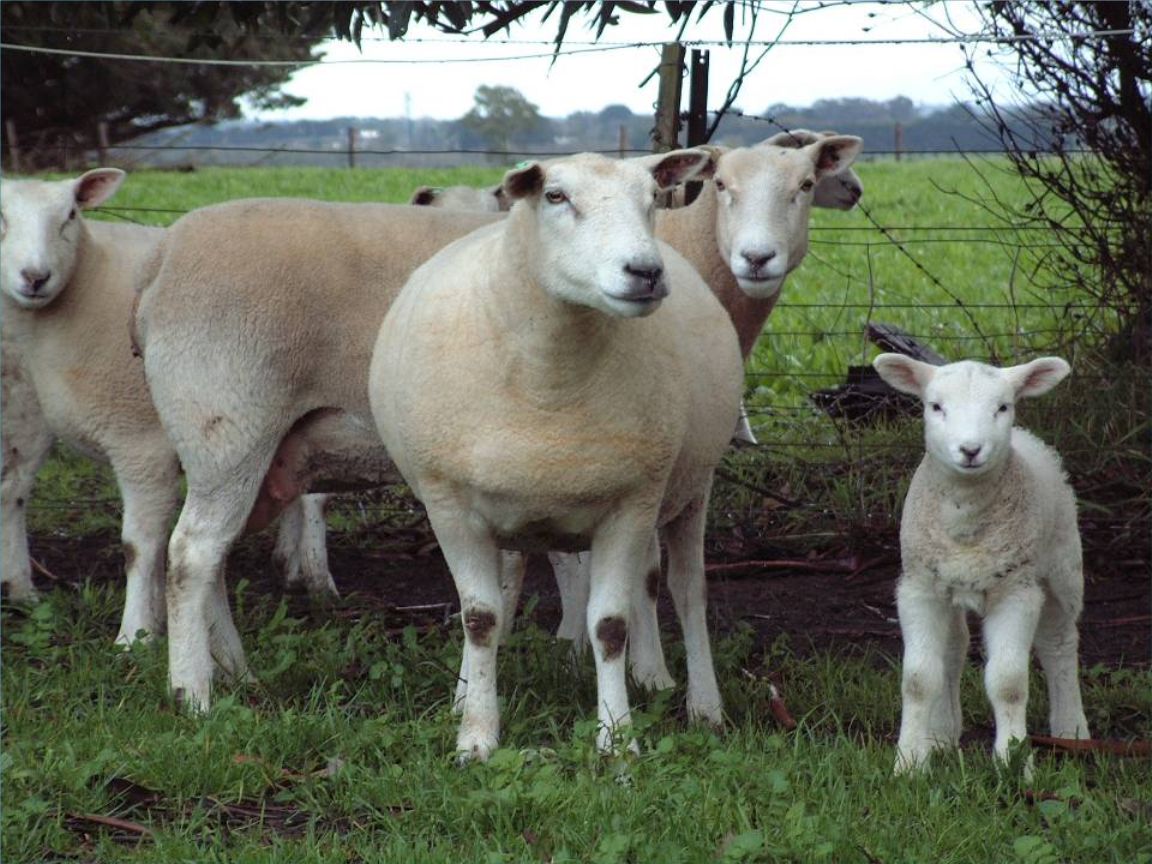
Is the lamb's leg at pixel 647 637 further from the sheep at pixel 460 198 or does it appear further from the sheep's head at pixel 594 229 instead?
the sheep at pixel 460 198

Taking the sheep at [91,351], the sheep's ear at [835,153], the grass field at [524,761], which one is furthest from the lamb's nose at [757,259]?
the sheep at [91,351]

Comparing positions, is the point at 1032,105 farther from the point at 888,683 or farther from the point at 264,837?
the point at 264,837

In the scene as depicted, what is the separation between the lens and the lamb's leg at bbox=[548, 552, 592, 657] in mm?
5309

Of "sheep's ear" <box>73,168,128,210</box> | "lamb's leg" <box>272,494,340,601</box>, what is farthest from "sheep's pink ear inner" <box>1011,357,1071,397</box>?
"sheep's ear" <box>73,168,128,210</box>

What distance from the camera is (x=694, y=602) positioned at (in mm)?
4770

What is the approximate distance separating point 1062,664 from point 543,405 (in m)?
1.59

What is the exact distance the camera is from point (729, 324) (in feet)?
15.6

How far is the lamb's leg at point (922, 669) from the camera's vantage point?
4074 mm

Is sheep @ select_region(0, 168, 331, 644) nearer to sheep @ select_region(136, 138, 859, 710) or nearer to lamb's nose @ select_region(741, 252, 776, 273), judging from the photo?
sheep @ select_region(136, 138, 859, 710)

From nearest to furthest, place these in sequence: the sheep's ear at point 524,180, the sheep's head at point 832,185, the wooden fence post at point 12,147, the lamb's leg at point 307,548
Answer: the sheep's ear at point 524,180 → the sheep's head at point 832,185 → the lamb's leg at point 307,548 → the wooden fence post at point 12,147

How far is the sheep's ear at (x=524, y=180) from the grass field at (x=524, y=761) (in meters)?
1.33

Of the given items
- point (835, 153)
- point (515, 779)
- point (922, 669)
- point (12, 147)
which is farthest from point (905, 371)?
point (12, 147)

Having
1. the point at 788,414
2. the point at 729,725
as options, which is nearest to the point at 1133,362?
the point at 788,414

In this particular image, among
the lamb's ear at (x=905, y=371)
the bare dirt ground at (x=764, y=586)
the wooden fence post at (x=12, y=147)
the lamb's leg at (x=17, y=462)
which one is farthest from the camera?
the wooden fence post at (x=12, y=147)
